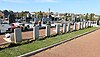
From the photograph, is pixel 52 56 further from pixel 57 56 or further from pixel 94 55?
pixel 94 55

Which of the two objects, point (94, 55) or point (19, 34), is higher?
point (19, 34)

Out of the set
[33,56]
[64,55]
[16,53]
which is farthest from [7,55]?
[64,55]

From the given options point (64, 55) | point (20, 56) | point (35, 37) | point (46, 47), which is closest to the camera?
point (20, 56)

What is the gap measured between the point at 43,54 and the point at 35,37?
15.0ft

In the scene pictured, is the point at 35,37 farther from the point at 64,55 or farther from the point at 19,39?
the point at 64,55

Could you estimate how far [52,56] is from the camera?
9398 mm

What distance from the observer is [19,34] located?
1198 cm

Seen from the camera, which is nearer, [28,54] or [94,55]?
[28,54]

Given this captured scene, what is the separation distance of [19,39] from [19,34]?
0.39 m

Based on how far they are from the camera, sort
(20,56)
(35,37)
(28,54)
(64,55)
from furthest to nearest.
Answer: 1. (35,37)
2. (64,55)
3. (28,54)
4. (20,56)

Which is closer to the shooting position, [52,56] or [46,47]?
[52,56]

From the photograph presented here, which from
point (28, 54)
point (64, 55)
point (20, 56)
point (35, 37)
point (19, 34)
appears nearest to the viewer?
point (20, 56)

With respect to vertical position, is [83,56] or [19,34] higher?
[19,34]

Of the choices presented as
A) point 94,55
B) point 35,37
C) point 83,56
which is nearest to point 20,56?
point 83,56
